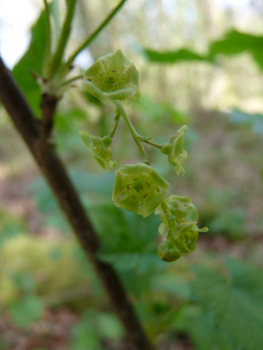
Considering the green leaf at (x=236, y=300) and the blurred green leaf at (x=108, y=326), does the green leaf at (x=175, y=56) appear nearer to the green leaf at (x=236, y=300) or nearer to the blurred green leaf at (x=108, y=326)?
the green leaf at (x=236, y=300)

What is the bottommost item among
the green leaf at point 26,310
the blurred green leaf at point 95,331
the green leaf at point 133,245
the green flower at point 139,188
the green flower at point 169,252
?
the blurred green leaf at point 95,331

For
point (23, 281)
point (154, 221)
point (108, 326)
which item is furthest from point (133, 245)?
point (23, 281)

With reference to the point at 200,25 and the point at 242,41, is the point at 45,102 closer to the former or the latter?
the point at 242,41

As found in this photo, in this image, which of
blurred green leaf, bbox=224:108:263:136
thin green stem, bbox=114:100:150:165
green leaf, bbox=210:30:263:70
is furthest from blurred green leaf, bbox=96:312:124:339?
green leaf, bbox=210:30:263:70

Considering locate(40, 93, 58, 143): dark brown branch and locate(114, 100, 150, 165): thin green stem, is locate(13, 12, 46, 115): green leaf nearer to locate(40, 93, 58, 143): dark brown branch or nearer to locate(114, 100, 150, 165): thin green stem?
locate(40, 93, 58, 143): dark brown branch

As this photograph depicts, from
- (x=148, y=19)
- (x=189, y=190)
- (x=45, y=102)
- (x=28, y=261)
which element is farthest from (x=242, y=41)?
(x=148, y=19)

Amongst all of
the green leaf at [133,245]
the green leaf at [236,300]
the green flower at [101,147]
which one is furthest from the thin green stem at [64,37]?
the green leaf at [236,300]
